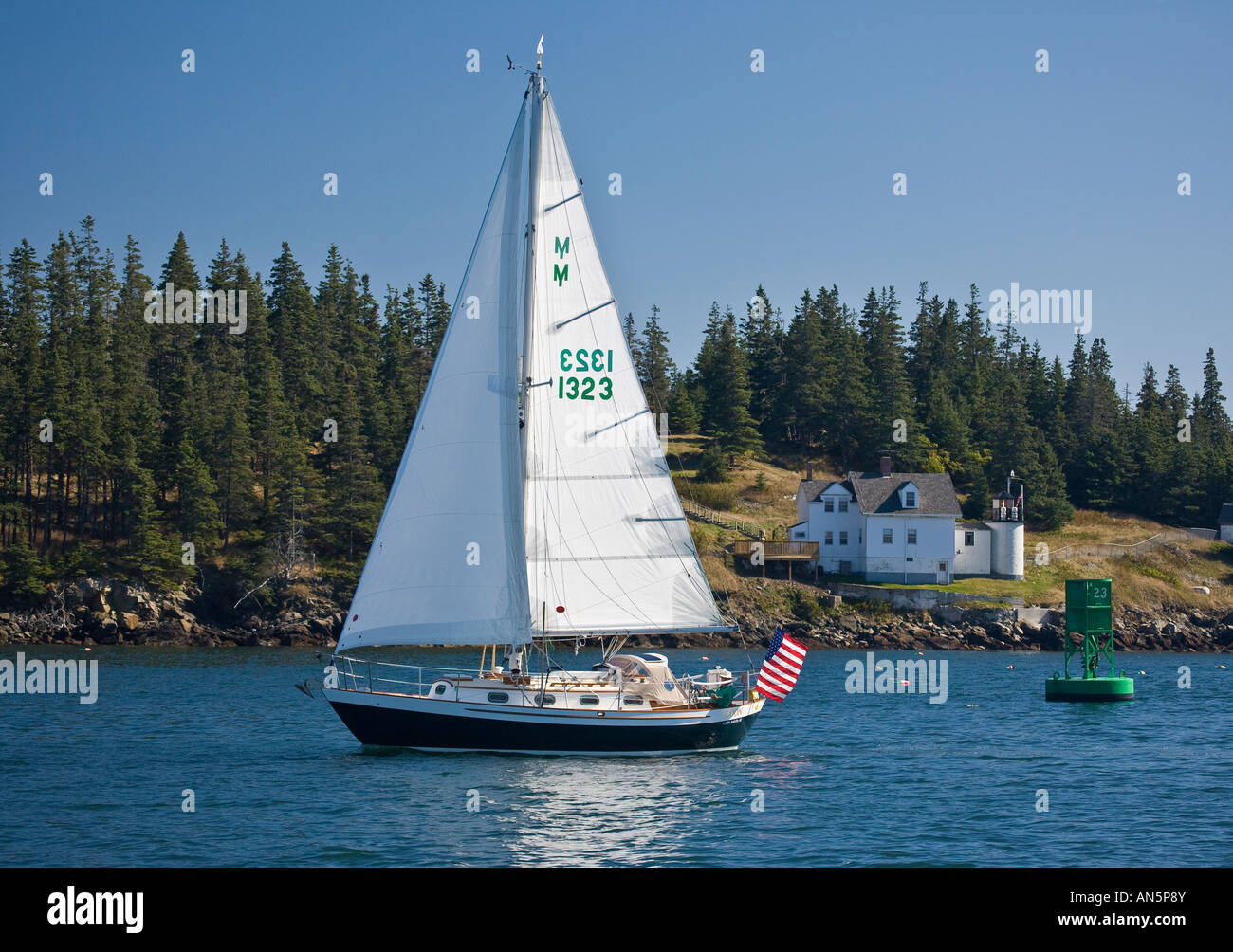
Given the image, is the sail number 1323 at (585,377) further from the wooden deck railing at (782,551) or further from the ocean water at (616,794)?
the wooden deck railing at (782,551)

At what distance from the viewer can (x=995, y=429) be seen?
127625mm

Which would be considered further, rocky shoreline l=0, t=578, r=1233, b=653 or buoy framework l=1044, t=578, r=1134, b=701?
rocky shoreline l=0, t=578, r=1233, b=653

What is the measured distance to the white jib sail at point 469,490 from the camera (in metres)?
33.0

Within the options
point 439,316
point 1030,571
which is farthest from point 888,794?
point 439,316

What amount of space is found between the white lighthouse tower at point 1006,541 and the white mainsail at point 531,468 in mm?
68596

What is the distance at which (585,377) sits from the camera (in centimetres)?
3438

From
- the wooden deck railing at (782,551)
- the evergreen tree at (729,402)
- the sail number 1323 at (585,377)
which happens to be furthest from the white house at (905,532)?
the sail number 1323 at (585,377)

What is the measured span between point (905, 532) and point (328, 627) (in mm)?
44333

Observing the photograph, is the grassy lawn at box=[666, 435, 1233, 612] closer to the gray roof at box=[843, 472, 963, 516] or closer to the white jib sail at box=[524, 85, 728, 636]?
the gray roof at box=[843, 472, 963, 516]

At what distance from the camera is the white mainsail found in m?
33.1

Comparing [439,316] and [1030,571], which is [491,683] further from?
[439,316]

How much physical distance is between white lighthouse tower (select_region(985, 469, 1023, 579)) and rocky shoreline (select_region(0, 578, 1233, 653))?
702 centimetres

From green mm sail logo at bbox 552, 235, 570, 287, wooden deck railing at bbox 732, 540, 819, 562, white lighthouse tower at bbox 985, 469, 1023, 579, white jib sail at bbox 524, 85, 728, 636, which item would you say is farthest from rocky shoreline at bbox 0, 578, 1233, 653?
green mm sail logo at bbox 552, 235, 570, 287

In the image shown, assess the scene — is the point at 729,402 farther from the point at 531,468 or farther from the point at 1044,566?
the point at 531,468
